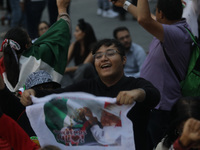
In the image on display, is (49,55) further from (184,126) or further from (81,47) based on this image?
(81,47)

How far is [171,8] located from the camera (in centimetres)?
315

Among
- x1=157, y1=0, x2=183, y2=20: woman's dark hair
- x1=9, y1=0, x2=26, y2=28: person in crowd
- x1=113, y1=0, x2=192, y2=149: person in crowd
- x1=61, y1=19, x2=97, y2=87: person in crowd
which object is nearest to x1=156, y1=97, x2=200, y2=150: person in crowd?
x1=113, y1=0, x2=192, y2=149: person in crowd

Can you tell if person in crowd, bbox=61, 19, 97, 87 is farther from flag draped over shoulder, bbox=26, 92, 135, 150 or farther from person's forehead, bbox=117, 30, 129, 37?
flag draped over shoulder, bbox=26, 92, 135, 150

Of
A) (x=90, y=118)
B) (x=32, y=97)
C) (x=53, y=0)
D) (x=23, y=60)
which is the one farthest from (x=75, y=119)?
(x=53, y=0)

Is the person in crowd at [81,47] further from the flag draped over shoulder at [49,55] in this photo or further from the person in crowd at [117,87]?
the person in crowd at [117,87]

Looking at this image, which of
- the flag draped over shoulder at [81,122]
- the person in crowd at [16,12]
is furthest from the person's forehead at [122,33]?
the person in crowd at [16,12]

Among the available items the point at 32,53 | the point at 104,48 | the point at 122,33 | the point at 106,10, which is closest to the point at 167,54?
the point at 104,48

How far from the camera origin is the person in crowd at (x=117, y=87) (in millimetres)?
2363

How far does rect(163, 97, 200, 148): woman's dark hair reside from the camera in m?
2.26

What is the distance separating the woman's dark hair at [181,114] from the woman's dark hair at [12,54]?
4.91ft

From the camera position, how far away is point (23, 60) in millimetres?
3428

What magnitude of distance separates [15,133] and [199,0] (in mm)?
2283

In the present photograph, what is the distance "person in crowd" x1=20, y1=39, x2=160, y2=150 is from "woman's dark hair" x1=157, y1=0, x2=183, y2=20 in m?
0.60

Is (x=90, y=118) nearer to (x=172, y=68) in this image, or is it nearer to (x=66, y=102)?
(x=66, y=102)
